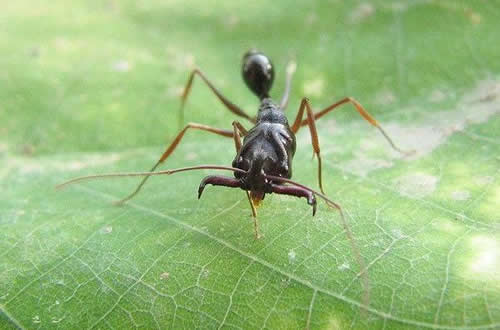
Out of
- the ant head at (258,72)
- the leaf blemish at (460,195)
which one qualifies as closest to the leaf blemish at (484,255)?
the leaf blemish at (460,195)

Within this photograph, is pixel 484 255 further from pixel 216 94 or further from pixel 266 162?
pixel 216 94

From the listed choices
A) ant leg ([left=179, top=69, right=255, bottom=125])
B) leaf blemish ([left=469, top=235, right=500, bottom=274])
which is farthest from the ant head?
leaf blemish ([left=469, top=235, right=500, bottom=274])

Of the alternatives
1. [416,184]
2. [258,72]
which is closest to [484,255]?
[416,184]

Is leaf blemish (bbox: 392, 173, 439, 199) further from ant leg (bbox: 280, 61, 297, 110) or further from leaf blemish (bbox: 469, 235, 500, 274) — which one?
ant leg (bbox: 280, 61, 297, 110)

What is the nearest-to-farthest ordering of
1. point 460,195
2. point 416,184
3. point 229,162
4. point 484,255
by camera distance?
point 484,255, point 460,195, point 416,184, point 229,162

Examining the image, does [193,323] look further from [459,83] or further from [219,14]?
[219,14]

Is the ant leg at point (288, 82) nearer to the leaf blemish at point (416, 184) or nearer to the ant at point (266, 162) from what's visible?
the ant at point (266, 162)
